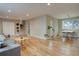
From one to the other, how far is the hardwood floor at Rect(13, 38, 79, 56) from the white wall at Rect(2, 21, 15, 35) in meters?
0.33

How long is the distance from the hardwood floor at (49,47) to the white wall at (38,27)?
0.12 metres

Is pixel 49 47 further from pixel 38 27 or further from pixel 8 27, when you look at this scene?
pixel 8 27

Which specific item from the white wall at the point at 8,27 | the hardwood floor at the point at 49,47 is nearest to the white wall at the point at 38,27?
the hardwood floor at the point at 49,47

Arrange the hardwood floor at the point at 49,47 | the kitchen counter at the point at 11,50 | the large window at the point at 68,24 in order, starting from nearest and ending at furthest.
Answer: the kitchen counter at the point at 11,50 → the hardwood floor at the point at 49,47 → the large window at the point at 68,24

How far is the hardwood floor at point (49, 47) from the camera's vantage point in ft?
6.12

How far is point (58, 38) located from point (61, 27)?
0.75 feet

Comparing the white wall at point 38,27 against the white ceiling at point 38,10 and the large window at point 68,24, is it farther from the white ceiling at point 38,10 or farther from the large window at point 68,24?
the large window at point 68,24

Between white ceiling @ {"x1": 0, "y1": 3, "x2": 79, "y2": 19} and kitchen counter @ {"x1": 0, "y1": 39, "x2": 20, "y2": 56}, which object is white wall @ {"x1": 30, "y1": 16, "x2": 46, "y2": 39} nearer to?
white ceiling @ {"x1": 0, "y1": 3, "x2": 79, "y2": 19}

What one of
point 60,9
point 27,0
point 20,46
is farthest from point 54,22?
A: point 20,46

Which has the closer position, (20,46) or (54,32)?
(20,46)

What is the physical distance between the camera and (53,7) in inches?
72.2

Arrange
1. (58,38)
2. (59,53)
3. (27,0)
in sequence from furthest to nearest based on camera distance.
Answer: (58,38) → (59,53) → (27,0)

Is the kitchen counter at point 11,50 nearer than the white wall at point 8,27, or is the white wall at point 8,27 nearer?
the kitchen counter at point 11,50

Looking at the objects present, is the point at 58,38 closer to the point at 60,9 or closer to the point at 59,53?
the point at 59,53
